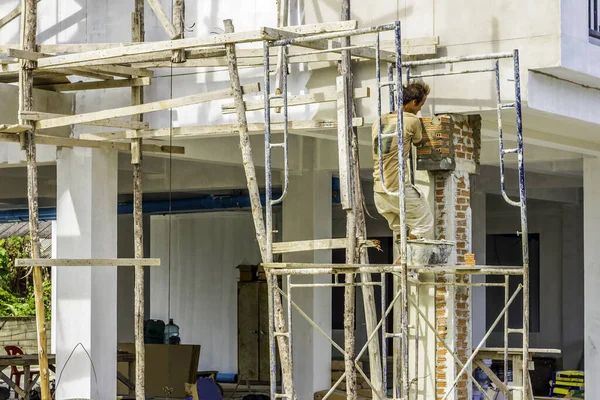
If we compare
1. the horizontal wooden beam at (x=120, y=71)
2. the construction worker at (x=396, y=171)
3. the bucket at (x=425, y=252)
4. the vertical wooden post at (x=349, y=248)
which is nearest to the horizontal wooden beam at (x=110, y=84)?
the horizontal wooden beam at (x=120, y=71)

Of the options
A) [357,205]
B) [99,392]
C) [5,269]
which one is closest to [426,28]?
[357,205]

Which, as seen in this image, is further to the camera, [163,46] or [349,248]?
[349,248]

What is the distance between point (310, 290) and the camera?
14.5 meters

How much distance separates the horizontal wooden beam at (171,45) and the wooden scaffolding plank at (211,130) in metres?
1.23

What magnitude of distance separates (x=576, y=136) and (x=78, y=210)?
213 inches

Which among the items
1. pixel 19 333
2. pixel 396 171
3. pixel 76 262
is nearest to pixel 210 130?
pixel 76 262

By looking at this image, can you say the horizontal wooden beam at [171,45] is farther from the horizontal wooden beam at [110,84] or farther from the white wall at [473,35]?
the white wall at [473,35]

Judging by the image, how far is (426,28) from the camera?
392 inches

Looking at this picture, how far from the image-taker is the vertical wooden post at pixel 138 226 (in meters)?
10.9

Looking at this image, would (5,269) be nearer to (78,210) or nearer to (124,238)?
(124,238)

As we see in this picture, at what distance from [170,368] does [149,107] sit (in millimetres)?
7953

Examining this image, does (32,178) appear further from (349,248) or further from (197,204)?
(197,204)

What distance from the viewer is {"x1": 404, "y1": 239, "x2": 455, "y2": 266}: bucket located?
8367 mm

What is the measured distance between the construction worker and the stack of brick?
1558 centimetres
